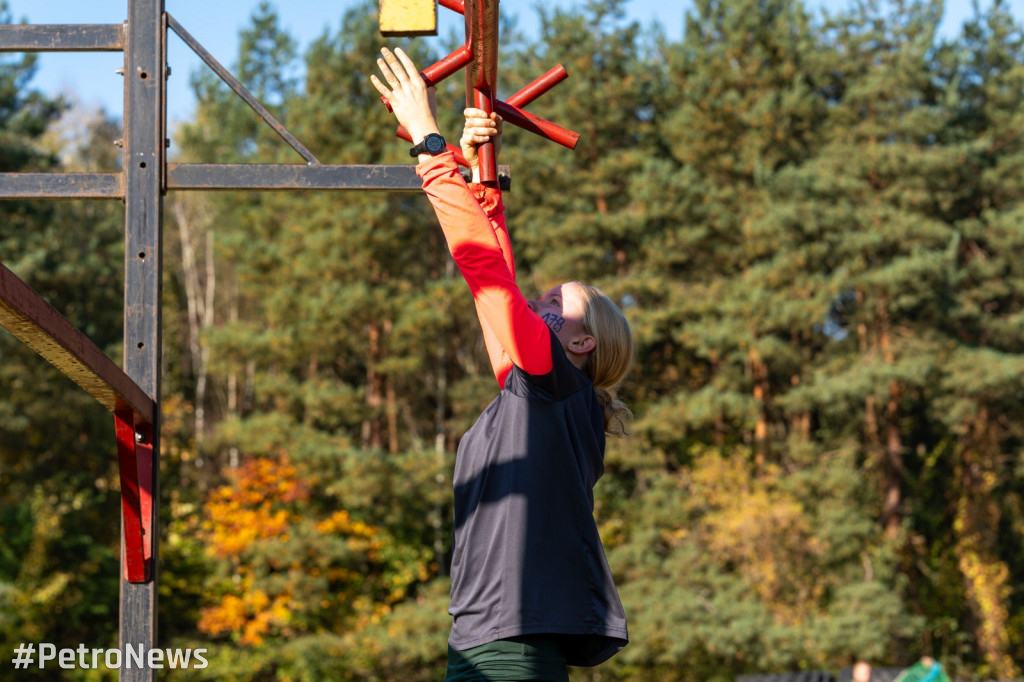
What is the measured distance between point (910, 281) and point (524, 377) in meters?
14.8

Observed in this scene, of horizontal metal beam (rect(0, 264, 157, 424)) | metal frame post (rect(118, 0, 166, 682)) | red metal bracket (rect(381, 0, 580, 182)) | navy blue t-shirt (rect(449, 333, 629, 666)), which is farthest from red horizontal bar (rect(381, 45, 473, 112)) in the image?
metal frame post (rect(118, 0, 166, 682))

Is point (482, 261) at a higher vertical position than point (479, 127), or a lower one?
lower

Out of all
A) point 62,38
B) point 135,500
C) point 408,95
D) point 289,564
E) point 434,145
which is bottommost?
point 289,564

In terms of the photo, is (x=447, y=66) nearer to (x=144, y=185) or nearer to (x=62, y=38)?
(x=144, y=185)

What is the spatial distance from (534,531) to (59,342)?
2.74ft

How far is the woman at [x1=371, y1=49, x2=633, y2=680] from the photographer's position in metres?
1.61

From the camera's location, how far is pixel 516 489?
169 cm

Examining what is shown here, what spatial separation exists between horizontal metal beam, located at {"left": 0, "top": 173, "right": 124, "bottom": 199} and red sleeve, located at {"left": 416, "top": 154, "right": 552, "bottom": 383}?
1.21 m

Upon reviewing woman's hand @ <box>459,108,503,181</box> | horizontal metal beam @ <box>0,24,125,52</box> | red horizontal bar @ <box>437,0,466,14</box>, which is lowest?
woman's hand @ <box>459,108,503,181</box>

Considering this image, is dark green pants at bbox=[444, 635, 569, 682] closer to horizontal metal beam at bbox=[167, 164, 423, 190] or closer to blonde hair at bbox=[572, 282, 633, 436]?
blonde hair at bbox=[572, 282, 633, 436]

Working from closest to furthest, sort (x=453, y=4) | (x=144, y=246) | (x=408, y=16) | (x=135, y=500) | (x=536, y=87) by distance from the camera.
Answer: (x=408, y=16) → (x=453, y=4) → (x=536, y=87) → (x=135, y=500) → (x=144, y=246)

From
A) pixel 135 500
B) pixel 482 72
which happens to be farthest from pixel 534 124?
pixel 135 500

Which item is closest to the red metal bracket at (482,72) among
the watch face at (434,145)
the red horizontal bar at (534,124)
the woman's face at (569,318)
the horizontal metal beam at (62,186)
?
the red horizontal bar at (534,124)

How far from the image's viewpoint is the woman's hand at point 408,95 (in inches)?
67.4
